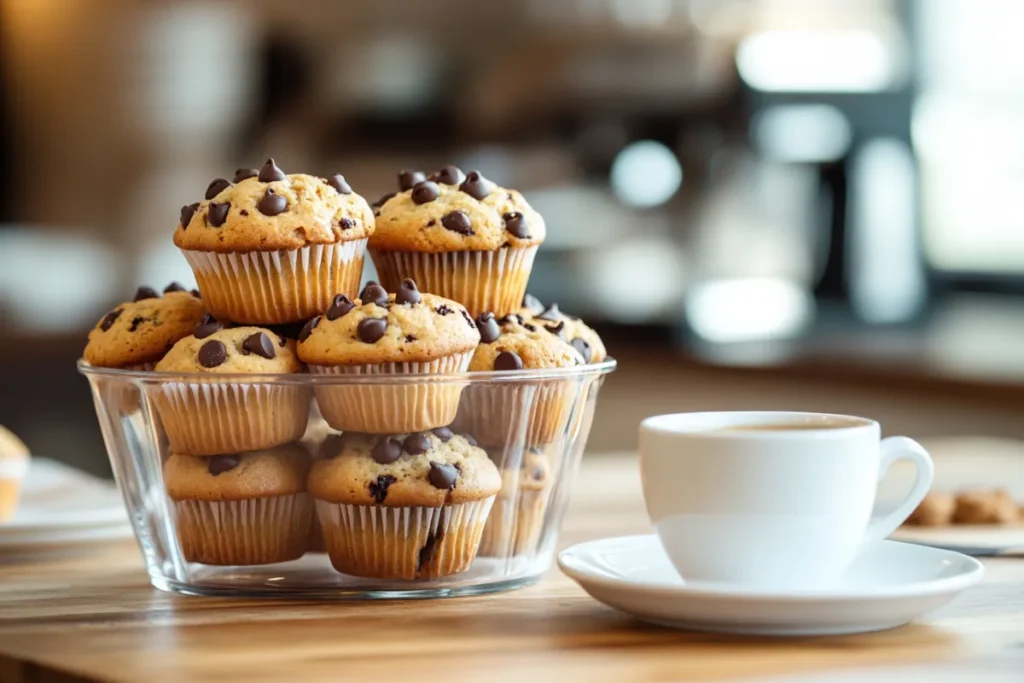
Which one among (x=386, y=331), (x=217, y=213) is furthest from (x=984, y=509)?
(x=217, y=213)

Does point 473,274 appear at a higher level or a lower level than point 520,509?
higher

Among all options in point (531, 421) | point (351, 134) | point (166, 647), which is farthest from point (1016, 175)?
point (166, 647)

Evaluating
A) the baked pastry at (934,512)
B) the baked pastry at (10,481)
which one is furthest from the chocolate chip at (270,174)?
the baked pastry at (934,512)

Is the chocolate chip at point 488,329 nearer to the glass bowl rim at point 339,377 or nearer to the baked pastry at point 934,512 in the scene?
the glass bowl rim at point 339,377

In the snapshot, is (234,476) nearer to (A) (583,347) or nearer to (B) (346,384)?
(B) (346,384)

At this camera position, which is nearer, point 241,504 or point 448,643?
point 448,643

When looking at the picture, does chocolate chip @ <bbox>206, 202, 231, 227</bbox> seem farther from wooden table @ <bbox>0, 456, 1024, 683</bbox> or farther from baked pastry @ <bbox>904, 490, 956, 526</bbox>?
baked pastry @ <bbox>904, 490, 956, 526</bbox>
